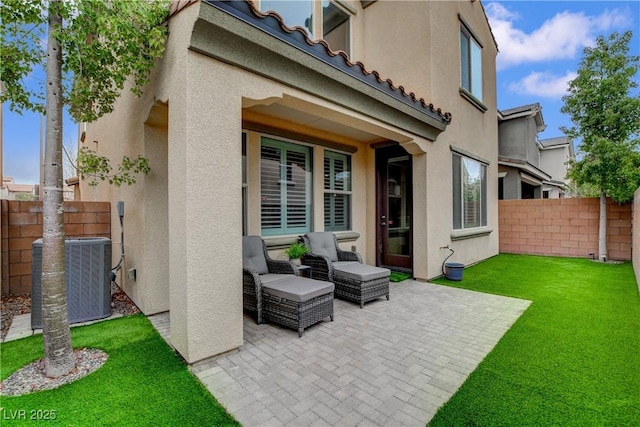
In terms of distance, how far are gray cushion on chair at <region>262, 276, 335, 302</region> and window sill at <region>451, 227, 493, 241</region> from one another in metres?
4.96

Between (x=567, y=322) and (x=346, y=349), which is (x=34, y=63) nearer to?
(x=346, y=349)

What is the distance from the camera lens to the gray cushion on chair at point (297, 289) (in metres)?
4.02

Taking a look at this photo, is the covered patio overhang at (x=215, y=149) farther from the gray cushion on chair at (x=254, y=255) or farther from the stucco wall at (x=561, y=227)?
the stucco wall at (x=561, y=227)

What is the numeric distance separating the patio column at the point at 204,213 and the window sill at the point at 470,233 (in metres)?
6.40

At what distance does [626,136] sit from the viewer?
28.8 feet

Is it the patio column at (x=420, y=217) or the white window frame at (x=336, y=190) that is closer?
the patio column at (x=420, y=217)

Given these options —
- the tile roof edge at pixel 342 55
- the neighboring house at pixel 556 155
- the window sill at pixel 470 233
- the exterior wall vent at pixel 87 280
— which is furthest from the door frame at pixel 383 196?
the neighboring house at pixel 556 155

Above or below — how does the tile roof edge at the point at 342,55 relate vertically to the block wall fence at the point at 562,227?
above

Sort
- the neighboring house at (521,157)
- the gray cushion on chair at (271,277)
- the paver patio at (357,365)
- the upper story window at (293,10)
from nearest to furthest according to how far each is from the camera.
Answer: the paver patio at (357,365) → the gray cushion on chair at (271,277) → the upper story window at (293,10) → the neighboring house at (521,157)

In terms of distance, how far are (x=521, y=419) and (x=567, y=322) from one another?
293 centimetres

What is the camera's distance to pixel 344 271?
17.9ft

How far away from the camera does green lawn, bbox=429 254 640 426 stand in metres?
2.44

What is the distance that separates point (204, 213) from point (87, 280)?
9.18 feet

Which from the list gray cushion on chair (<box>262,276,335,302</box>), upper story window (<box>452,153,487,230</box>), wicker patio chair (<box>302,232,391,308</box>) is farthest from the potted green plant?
upper story window (<box>452,153,487,230</box>)
